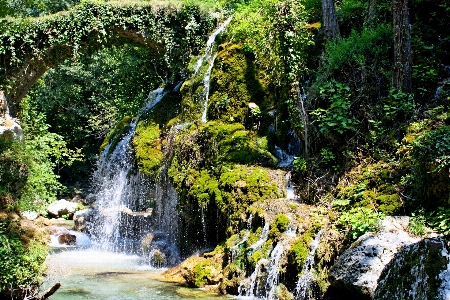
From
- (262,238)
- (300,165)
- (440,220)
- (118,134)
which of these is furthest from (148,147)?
(440,220)

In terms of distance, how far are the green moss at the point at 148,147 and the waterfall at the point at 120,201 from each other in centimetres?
38

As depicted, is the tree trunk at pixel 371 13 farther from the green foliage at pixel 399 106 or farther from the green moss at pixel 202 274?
the green moss at pixel 202 274

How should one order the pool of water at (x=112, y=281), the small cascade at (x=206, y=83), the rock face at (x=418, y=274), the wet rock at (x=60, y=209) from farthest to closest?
the wet rock at (x=60, y=209) → the small cascade at (x=206, y=83) → the pool of water at (x=112, y=281) → the rock face at (x=418, y=274)

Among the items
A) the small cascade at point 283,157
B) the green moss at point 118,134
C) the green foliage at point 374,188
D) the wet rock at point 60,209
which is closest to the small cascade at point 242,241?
the green foliage at point 374,188

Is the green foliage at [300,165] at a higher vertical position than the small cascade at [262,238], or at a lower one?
higher

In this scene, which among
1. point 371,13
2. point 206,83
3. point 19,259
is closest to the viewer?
point 19,259

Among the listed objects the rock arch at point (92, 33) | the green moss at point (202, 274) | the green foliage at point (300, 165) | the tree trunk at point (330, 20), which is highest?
the rock arch at point (92, 33)

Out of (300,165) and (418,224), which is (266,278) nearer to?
(418,224)

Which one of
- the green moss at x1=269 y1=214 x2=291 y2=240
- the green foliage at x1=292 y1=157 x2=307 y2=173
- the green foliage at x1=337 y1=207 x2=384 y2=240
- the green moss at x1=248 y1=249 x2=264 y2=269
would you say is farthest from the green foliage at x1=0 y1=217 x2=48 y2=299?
the green foliage at x1=292 y1=157 x2=307 y2=173

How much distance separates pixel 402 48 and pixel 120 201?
345 inches

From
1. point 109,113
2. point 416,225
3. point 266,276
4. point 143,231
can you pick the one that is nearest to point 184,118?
point 143,231

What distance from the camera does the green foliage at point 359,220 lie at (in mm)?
6188

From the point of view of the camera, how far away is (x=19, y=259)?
19.1 feet

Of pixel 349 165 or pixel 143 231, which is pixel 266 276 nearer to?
pixel 349 165
